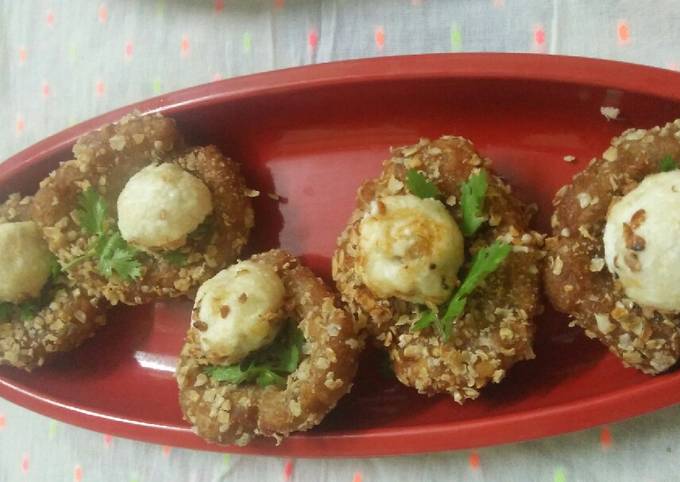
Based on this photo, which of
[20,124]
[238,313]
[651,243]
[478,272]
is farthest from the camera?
[20,124]

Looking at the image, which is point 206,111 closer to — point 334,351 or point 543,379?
point 334,351

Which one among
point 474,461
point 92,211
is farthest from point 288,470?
point 92,211

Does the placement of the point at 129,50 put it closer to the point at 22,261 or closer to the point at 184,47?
the point at 184,47

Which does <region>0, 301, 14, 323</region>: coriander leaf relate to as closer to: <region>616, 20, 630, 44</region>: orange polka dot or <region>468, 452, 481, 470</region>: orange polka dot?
<region>468, 452, 481, 470</region>: orange polka dot

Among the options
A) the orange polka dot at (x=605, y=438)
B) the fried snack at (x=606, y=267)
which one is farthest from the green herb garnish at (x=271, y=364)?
the orange polka dot at (x=605, y=438)

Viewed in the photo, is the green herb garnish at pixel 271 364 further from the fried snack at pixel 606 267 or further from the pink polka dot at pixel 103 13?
the pink polka dot at pixel 103 13

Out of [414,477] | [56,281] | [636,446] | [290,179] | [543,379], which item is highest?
[290,179]

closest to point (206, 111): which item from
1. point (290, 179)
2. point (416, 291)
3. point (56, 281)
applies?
point (290, 179)

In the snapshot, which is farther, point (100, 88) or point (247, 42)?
point (100, 88)
